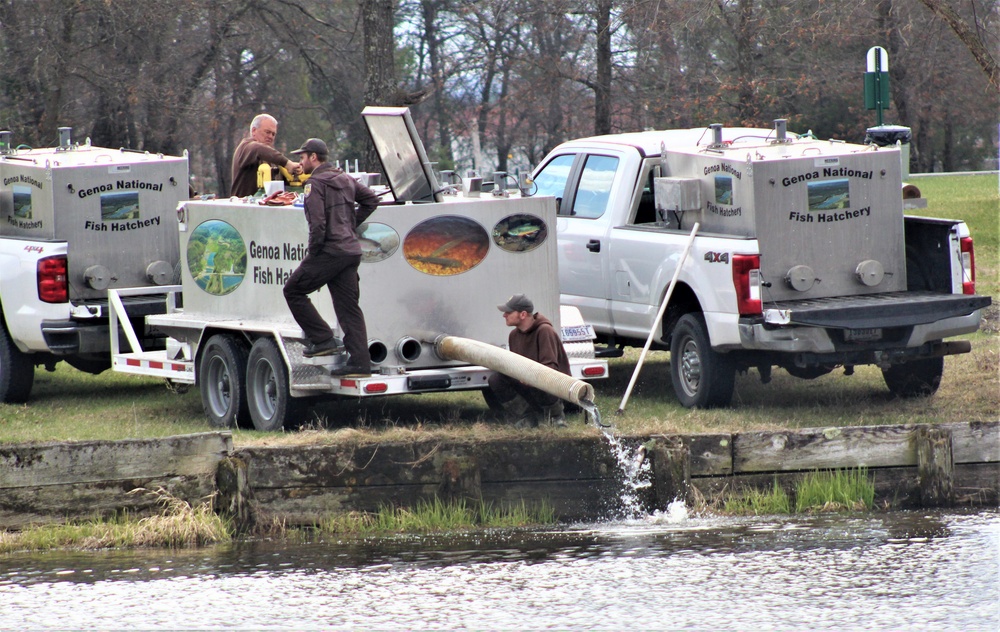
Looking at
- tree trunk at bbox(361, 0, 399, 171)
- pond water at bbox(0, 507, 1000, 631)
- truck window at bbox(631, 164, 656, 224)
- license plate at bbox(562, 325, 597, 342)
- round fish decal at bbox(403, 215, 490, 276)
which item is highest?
tree trunk at bbox(361, 0, 399, 171)

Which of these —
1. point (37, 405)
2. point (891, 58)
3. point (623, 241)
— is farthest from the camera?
point (891, 58)

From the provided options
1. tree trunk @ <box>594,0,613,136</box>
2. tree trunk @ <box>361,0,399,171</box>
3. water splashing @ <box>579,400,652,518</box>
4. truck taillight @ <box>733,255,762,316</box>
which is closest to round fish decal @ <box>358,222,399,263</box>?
water splashing @ <box>579,400,652,518</box>

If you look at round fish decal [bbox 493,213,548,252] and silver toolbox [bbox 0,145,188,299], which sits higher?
silver toolbox [bbox 0,145,188,299]

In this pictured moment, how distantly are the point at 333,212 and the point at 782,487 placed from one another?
348 cm

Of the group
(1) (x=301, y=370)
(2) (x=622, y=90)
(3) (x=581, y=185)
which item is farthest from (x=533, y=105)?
(1) (x=301, y=370)

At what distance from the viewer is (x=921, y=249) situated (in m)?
11.2

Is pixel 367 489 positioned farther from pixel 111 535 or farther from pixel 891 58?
pixel 891 58

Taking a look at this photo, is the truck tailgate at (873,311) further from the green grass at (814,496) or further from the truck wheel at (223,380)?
the truck wheel at (223,380)

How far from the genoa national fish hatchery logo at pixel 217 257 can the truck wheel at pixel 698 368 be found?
11.2 feet

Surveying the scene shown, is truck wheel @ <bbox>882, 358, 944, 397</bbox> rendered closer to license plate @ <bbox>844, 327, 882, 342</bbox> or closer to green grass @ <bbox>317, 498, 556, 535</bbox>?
license plate @ <bbox>844, 327, 882, 342</bbox>

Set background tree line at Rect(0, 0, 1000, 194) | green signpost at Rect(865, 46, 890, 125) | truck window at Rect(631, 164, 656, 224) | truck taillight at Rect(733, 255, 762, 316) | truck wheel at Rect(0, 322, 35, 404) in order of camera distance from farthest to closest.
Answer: background tree line at Rect(0, 0, 1000, 194) < green signpost at Rect(865, 46, 890, 125) < truck wheel at Rect(0, 322, 35, 404) < truck window at Rect(631, 164, 656, 224) < truck taillight at Rect(733, 255, 762, 316)

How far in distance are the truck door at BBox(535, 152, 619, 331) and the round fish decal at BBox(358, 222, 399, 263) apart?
2586 mm

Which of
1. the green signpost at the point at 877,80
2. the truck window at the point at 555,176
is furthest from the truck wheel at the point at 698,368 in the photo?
the green signpost at the point at 877,80

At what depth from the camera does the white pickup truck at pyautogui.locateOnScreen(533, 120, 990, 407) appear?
34.2 ft
